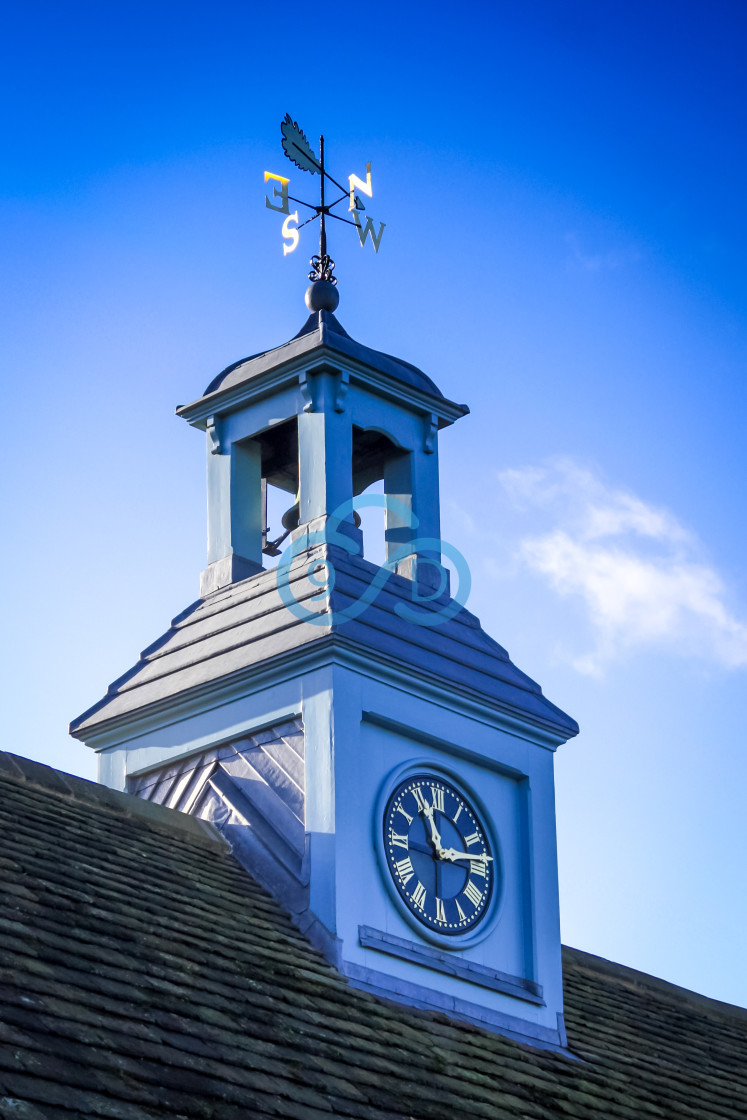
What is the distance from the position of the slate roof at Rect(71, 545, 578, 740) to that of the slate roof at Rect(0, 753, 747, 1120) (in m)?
1.19

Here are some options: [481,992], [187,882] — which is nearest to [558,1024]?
[481,992]

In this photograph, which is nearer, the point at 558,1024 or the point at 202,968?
the point at 202,968

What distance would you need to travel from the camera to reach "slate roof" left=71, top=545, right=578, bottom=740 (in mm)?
11219

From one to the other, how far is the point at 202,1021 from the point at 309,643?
328cm

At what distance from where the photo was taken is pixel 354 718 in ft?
36.1

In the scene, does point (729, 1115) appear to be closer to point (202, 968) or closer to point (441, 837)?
point (441, 837)

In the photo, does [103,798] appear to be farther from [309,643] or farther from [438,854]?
[438,854]

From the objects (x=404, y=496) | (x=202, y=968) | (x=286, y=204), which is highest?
(x=286, y=204)

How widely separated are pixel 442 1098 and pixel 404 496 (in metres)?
5.14

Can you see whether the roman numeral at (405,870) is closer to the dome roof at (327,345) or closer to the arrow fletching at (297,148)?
the dome roof at (327,345)

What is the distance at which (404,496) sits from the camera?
12961mm

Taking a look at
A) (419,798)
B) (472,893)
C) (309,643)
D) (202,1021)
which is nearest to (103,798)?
(309,643)

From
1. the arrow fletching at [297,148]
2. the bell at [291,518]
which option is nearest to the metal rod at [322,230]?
the arrow fletching at [297,148]

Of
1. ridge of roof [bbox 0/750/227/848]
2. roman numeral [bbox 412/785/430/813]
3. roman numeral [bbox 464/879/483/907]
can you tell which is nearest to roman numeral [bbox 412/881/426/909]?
roman numeral [bbox 464/879/483/907]
